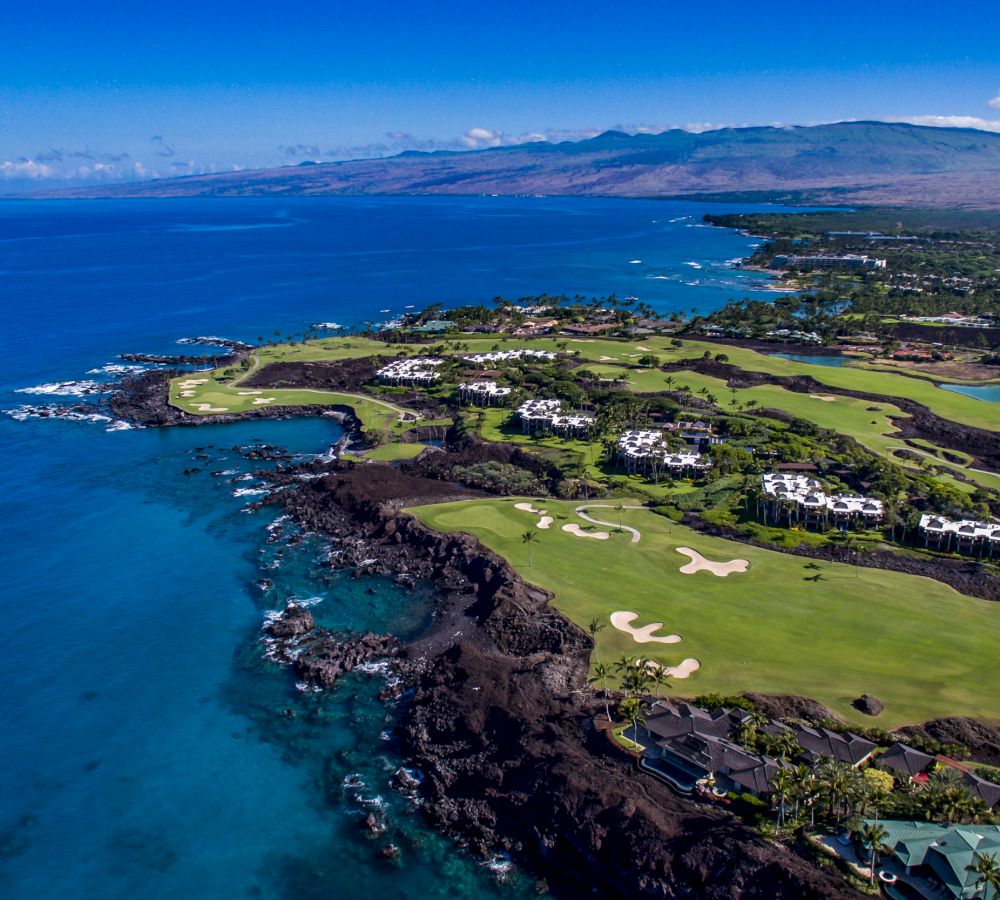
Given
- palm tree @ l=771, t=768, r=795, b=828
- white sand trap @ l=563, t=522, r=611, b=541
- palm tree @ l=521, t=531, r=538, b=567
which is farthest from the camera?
white sand trap @ l=563, t=522, r=611, b=541

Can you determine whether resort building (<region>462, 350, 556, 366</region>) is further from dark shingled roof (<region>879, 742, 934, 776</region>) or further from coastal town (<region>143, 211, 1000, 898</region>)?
dark shingled roof (<region>879, 742, 934, 776</region>)

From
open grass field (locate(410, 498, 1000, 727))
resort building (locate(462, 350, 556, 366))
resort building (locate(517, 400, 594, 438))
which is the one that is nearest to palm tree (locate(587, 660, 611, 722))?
open grass field (locate(410, 498, 1000, 727))

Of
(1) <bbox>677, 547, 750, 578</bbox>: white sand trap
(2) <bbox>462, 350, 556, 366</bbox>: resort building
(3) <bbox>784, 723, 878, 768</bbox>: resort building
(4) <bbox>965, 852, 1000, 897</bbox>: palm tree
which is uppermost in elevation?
(2) <bbox>462, 350, 556, 366</bbox>: resort building

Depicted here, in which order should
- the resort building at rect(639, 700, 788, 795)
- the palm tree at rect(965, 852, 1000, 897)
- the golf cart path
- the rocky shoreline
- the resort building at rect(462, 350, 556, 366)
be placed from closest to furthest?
the palm tree at rect(965, 852, 1000, 897) → the rocky shoreline → the resort building at rect(639, 700, 788, 795) → the golf cart path → the resort building at rect(462, 350, 556, 366)

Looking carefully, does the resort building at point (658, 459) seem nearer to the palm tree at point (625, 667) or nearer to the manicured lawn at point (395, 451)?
the manicured lawn at point (395, 451)

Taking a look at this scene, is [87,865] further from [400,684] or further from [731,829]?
[731,829]

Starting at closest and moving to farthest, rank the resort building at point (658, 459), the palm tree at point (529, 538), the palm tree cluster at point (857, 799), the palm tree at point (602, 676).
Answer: the palm tree cluster at point (857, 799) < the palm tree at point (602, 676) < the palm tree at point (529, 538) < the resort building at point (658, 459)

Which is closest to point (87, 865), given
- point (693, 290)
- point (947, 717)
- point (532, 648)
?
point (532, 648)

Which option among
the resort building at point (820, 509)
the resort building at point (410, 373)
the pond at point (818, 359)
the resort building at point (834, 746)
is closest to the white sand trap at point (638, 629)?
the resort building at point (834, 746)
